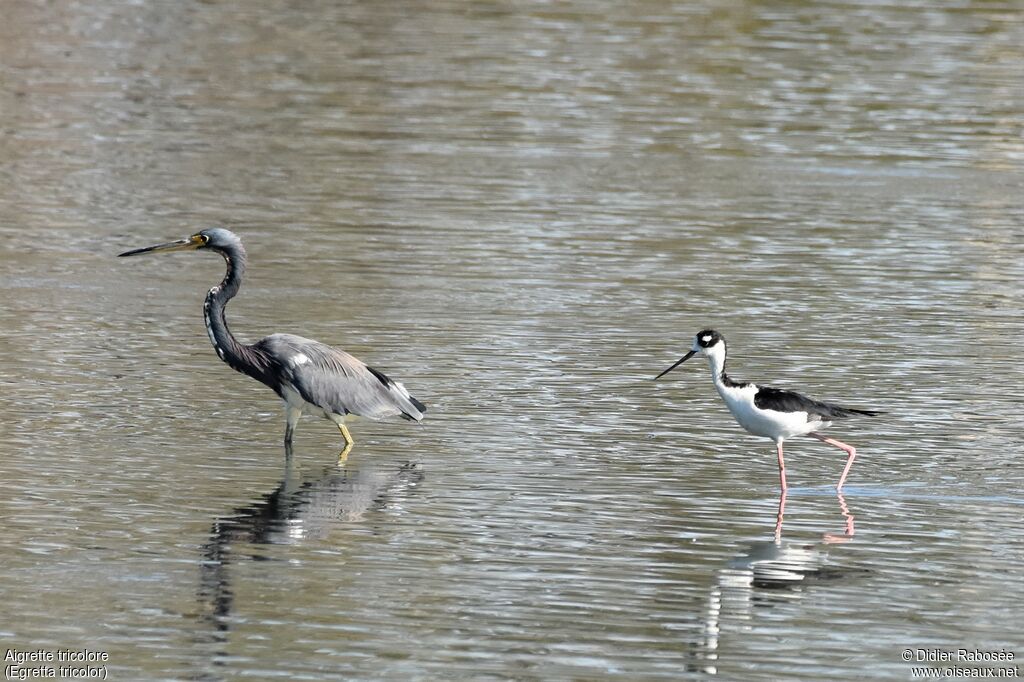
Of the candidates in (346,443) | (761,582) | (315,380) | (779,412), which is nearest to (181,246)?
(315,380)

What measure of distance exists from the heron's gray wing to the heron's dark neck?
5.7 inches

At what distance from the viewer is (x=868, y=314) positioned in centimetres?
→ 1866

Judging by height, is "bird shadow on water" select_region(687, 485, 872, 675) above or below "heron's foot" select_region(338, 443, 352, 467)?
above

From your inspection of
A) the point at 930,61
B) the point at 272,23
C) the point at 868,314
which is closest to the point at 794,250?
the point at 868,314

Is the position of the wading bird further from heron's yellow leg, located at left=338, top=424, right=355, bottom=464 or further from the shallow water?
the shallow water

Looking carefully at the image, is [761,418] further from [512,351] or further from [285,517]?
[512,351]

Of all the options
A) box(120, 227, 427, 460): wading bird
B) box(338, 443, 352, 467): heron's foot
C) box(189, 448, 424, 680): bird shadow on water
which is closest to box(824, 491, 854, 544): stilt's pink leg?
box(189, 448, 424, 680): bird shadow on water

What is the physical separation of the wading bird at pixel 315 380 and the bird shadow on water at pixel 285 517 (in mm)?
528

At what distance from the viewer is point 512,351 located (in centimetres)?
1684

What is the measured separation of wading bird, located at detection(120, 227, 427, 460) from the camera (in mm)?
13945

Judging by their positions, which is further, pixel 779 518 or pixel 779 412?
pixel 779 412

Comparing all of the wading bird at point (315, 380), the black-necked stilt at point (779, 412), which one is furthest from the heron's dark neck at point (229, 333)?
the black-necked stilt at point (779, 412)

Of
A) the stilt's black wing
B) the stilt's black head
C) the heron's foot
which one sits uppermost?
the stilt's black head

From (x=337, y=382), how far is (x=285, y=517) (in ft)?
6.76
